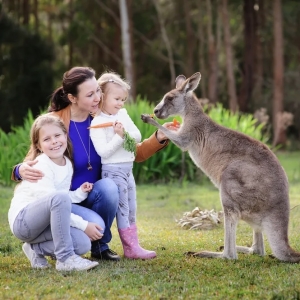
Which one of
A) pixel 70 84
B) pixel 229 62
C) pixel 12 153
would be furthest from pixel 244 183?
pixel 229 62

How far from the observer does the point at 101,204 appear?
5.17 metres

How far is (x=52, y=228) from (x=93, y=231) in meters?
0.36

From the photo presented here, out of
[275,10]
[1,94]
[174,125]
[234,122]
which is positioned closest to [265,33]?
[275,10]

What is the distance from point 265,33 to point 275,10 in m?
7.04

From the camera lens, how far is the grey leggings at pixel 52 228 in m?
4.71

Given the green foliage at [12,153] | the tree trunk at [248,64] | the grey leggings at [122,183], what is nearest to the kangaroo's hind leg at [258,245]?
the grey leggings at [122,183]

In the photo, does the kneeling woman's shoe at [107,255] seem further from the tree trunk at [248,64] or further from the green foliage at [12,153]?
the tree trunk at [248,64]

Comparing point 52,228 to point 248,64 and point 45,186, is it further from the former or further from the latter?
point 248,64

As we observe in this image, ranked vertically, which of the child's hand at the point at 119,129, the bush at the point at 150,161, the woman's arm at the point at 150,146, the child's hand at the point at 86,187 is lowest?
the bush at the point at 150,161

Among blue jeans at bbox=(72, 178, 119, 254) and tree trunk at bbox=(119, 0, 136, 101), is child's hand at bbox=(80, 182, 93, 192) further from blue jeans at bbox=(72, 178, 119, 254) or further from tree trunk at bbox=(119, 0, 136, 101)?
tree trunk at bbox=(119, 0, 136, 101)

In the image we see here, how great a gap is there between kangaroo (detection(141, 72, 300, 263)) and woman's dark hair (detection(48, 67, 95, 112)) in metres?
0.68

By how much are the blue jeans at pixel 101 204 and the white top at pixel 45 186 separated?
0.15 meters

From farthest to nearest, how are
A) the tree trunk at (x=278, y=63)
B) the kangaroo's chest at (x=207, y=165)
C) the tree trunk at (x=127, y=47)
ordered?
the tree trunk at (x=278, y=63) < the tree trunk at (x=127, y=47) < the kangaroo's chest at (x=207, y=165)

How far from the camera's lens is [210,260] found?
206 inches
